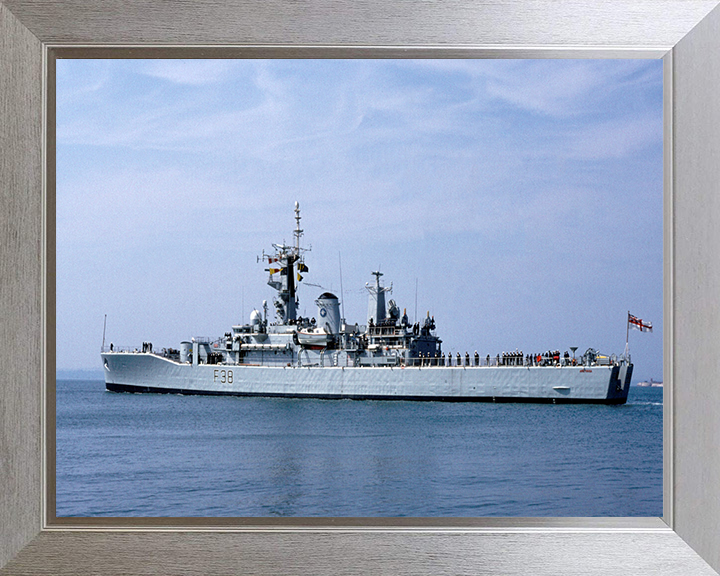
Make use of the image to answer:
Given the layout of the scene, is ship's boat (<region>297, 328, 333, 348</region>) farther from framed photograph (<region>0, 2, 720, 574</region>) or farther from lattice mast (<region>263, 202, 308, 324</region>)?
framed photograph (<region>0, 2, 720, 574</region>)

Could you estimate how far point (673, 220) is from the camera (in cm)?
222

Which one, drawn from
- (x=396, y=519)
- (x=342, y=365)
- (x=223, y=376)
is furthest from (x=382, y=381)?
(x=396, y=519)

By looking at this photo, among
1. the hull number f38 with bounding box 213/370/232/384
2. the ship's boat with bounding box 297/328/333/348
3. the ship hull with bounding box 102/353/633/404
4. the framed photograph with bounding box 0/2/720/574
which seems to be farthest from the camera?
the hull number f38 with bounding box 213/370/232/384

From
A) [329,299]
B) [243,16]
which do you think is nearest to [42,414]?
[243,16]

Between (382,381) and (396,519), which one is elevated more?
(396,519)

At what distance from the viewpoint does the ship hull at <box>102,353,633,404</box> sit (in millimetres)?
15352

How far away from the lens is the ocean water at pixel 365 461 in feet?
27.0

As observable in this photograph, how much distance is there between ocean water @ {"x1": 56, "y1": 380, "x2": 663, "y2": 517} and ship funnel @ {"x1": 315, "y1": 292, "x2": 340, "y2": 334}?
175 centimetres

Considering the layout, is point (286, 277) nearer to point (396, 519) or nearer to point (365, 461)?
point (365, 461)

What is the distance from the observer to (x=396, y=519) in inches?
86.0

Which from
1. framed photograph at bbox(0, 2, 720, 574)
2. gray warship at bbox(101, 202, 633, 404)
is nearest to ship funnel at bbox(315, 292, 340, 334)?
gray warship at bbox(101, 202, 633, 404)

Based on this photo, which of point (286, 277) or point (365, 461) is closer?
point (365, 461)

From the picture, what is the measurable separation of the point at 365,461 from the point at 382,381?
20.3 feet

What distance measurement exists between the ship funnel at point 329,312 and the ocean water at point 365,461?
1.75 meters
